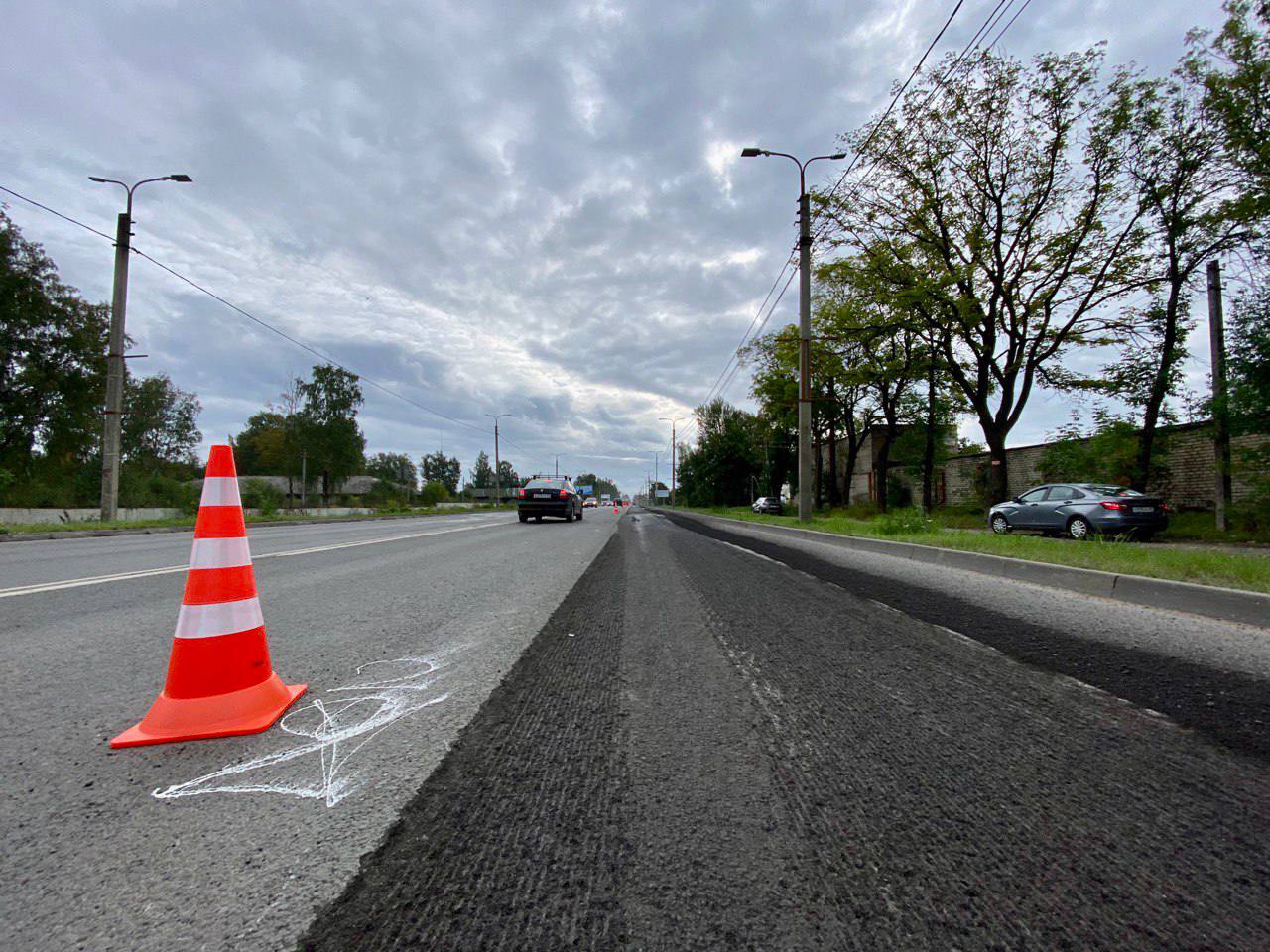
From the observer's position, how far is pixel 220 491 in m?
2.64

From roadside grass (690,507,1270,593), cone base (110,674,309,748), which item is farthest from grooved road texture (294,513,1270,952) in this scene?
roadside grass (690,507,1270,593)

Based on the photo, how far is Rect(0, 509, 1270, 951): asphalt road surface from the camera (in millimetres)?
1144

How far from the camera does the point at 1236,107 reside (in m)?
13.0

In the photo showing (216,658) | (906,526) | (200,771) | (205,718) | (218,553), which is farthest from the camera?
(906,526)

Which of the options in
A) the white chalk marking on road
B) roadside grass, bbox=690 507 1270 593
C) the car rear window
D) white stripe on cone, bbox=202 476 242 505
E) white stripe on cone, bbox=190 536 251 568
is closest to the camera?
the white chalk marking on road

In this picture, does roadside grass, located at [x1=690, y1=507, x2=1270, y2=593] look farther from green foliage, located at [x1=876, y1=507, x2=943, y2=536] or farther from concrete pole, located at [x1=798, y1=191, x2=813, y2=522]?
concrete pole, located at [x1=798, y1=191, x2=813, y2=522]

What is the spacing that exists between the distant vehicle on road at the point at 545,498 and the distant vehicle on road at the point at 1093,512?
14.2m

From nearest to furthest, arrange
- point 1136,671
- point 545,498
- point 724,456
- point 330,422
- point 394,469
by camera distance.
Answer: point 1136,671
point 545,498
point 330,422
point 724,456
point 394,469

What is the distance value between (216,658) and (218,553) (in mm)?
464

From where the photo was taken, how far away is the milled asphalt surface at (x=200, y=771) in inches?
46.1

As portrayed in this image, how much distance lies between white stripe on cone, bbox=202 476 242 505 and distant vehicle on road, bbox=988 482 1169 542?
49.9 feet

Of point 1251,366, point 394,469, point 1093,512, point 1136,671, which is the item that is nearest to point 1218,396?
point 1251,366

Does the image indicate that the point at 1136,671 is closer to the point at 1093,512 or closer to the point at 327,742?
the point at 327,742

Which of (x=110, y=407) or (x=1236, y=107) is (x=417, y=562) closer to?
(x=110, y=407)
